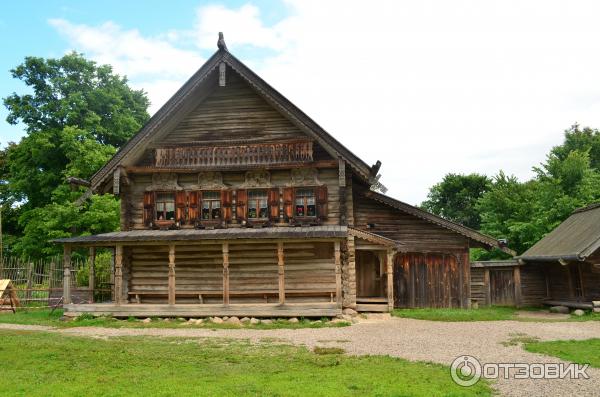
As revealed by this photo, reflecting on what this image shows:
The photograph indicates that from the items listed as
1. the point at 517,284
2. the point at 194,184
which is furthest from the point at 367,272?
the point at 194,184

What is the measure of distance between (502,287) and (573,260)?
5.66 m

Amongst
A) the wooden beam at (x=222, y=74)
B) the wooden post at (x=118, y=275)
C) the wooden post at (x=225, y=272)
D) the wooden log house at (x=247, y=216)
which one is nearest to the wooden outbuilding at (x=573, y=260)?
the wooden log house at (x=247, y=216)

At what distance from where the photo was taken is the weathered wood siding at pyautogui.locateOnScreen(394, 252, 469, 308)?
24.7m

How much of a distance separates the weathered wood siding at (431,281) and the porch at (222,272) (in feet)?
14.7

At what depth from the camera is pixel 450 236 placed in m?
24.9

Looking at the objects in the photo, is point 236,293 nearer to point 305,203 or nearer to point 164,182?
point 305,203

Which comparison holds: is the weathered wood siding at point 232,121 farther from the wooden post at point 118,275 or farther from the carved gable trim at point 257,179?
the wooden post at point 118,275

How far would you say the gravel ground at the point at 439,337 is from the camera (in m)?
9.30

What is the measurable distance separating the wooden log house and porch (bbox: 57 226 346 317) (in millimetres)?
53

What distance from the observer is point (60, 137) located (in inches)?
1571

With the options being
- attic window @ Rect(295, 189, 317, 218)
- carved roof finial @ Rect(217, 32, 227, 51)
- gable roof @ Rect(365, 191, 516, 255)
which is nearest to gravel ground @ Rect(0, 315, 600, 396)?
attic window @ Rect(295, 189, 317, 218)

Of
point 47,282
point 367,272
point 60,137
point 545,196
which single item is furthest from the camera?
point 60,137

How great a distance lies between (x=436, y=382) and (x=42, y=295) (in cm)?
2671

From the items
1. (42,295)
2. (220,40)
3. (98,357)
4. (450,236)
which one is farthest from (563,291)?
(42,295)
